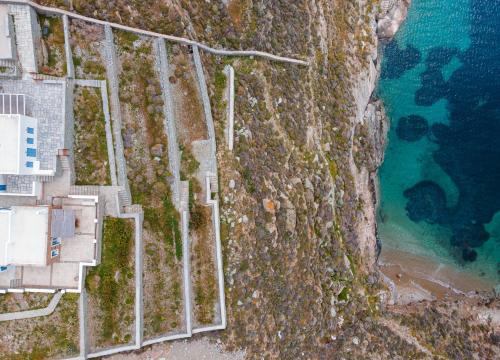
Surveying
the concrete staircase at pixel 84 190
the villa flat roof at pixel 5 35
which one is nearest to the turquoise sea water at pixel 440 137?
the concrete staircase at pixel 84 190

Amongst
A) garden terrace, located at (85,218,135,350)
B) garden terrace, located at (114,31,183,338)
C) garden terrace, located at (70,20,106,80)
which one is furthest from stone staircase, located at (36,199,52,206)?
garden terrace, located at (70,20,106,80)

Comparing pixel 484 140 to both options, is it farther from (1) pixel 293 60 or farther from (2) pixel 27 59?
(2) pixel 27 59

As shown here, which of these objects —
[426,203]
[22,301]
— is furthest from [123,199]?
[426,203]

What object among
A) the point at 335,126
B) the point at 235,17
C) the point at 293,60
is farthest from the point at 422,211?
the point at 235,17

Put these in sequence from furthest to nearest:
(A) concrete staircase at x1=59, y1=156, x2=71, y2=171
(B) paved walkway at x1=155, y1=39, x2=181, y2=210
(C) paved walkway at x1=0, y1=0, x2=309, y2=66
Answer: (B) paved walkway at x1=155, y1=39, x2=181, y2=210 → (A) concrete staircase at x1=59, y1=156, x2=71, y2=171 → (C) paved walkway at x1=0, y1=0, x2=309, y2=66

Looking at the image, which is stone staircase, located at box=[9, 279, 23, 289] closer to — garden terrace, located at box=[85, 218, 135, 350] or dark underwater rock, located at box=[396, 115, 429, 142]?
garden terrace, located at box=[85, 218, 135, 350]
